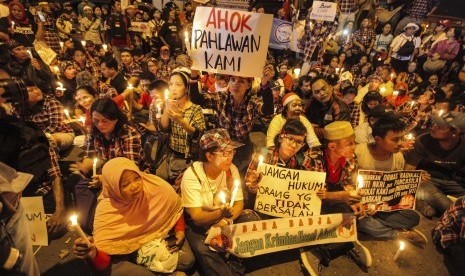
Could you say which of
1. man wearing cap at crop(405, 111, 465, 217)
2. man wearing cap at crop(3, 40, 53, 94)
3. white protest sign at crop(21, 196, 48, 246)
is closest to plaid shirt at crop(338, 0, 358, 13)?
man wearing cap at crop(405, 111, 465, 217)

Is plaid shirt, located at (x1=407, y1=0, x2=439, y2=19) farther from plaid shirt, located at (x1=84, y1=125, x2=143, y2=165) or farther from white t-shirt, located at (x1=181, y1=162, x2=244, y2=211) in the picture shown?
plaid shirt, located at (x1=84, y1=125, x2=143, y2=165)

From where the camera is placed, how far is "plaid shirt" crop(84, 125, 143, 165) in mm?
3697

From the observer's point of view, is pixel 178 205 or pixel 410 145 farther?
pixel 410 145

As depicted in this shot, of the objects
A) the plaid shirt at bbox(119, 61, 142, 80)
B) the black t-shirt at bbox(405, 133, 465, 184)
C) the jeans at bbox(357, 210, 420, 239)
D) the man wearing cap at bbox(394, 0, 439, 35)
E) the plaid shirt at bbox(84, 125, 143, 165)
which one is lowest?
the jeans at bbox(357, 210, 420, 239)

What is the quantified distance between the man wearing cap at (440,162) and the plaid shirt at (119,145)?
417 centimetres

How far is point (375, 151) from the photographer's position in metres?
3.90

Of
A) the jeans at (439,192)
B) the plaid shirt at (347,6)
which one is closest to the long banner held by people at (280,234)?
the jeans at (439,192)

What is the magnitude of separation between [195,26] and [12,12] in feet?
25.4

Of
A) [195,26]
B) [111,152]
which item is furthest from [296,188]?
[195,26]

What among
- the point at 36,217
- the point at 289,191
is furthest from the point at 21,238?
the point at 289,191

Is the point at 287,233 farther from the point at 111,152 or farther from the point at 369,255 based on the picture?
the point at 111,152

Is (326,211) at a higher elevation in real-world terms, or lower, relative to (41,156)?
lower

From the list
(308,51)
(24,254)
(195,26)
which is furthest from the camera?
(308,51)

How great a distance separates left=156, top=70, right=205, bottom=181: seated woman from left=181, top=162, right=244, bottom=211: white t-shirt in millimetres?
942
